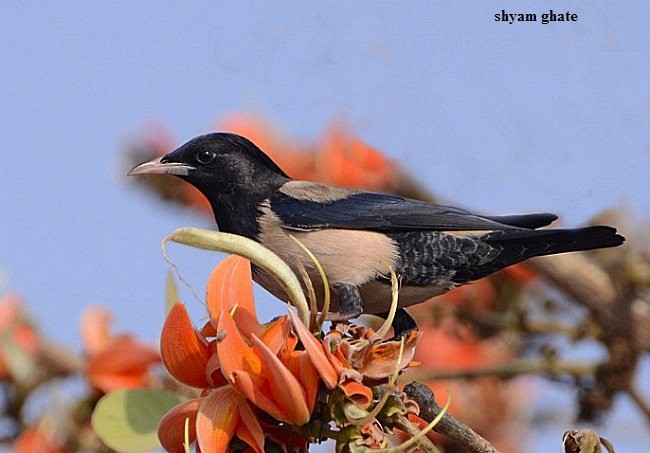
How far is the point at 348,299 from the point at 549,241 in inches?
19.3

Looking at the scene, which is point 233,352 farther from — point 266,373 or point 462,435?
point 462,435

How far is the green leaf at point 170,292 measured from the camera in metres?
2.08

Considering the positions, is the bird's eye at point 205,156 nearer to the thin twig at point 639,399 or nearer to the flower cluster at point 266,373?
A: the flower cluster at point 266,373

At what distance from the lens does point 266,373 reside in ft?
5.74

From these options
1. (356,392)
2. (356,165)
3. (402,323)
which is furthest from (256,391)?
(356,165)

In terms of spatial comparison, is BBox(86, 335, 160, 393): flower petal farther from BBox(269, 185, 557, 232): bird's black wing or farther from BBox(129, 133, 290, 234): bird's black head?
BBox(269, 185, 557, 232): bird's black wing

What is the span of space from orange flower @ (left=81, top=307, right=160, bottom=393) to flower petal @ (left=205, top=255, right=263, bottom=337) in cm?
100

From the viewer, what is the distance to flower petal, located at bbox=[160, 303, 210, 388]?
183 cm

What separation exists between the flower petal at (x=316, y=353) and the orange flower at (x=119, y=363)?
3.83ft

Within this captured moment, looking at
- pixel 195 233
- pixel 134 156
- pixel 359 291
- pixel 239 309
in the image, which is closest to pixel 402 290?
pixel 359 291

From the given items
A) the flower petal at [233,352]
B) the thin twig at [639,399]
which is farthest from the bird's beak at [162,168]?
the thin twig at [639,399]

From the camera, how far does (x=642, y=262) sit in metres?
3.31

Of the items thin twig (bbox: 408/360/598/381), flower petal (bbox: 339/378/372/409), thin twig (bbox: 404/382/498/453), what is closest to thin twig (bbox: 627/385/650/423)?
thin twig (bbox: 408/360/598/381)

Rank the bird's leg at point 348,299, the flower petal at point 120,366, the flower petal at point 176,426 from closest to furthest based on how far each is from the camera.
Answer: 1. the flower petal at point 176,426
2. the bird's leg at point 348,299
3. the flower petal at point 120,366
